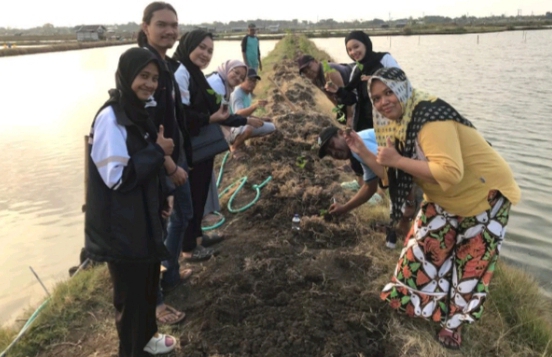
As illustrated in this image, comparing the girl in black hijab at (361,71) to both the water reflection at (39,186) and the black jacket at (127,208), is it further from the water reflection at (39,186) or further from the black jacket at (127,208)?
the water reflection at (39,186)

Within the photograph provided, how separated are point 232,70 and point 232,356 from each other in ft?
8.45

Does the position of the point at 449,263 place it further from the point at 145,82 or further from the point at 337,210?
the point at 145,82

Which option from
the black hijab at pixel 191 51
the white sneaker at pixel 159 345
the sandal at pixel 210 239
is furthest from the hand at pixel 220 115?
the white sneaker at pixel 159 345

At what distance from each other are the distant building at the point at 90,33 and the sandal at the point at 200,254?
6398cm

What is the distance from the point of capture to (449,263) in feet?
8.72

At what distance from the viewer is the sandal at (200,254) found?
3836 millimetres

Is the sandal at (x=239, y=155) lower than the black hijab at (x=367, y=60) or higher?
lower

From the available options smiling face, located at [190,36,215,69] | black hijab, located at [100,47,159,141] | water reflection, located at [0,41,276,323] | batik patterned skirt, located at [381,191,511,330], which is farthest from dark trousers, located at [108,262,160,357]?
water reflection, located at [0,41,276,323]

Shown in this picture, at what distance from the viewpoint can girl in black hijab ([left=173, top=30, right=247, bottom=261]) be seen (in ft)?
11.2

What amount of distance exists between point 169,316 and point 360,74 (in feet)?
9.75

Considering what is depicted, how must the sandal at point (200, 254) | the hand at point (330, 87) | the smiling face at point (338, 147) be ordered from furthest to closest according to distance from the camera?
the hand at point (330, 87), the sandal at point (200, 254), the smiling face at point (338, 147)

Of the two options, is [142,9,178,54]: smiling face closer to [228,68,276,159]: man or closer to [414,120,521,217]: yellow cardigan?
[414,120,521,217]: yellow cardigan

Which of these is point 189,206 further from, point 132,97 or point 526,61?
point 526,61

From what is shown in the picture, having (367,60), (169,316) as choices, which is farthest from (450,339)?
(367,60)
